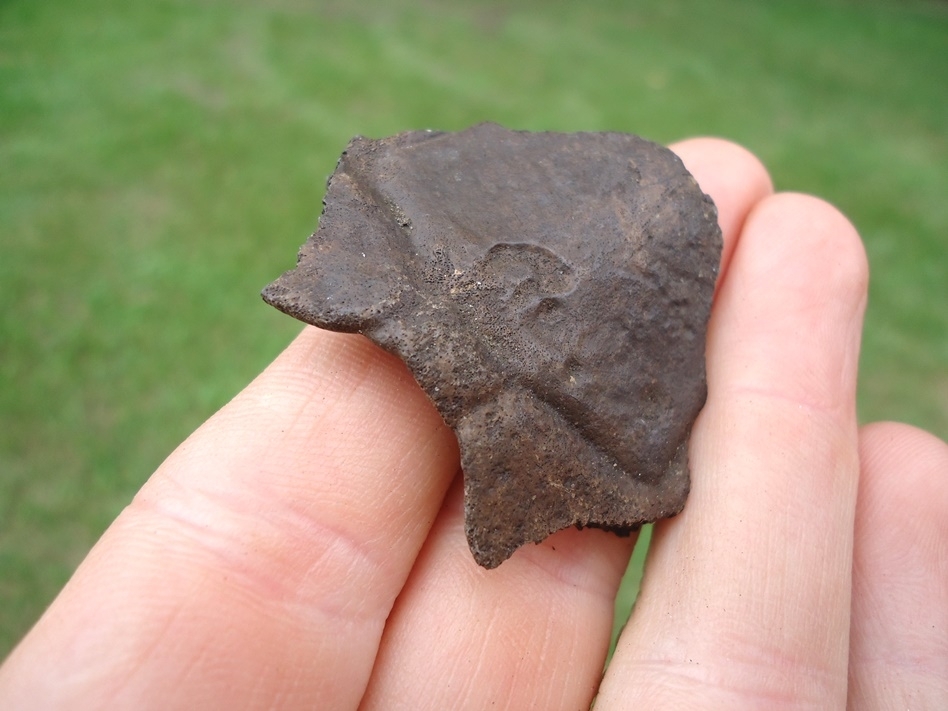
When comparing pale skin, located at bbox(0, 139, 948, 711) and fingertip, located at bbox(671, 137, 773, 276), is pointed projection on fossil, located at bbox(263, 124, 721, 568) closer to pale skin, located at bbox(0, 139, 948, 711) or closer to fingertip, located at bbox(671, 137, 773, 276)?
pale skin, located at bbox(0, 139, 948, 711)

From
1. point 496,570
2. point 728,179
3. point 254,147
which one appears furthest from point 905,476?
point 254,147

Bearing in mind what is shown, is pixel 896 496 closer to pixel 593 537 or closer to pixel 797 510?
pixel 797 510

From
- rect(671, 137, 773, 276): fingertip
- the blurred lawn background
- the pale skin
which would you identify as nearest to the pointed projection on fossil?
the pale skin

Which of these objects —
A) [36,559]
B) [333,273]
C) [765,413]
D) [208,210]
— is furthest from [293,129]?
[765,413]

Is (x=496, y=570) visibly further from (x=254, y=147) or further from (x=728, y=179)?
(x=254, y=147)

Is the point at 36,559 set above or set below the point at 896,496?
below

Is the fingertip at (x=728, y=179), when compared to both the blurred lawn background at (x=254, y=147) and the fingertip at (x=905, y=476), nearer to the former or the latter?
the fingertip at (x=905, y=476)
